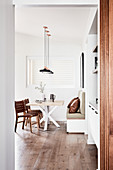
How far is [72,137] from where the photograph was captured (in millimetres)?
5363

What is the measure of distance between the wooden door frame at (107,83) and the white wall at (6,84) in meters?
0.98

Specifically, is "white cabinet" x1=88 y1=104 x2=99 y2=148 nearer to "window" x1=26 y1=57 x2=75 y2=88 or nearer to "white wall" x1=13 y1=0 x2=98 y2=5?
"white wall" x1=13 y1=0 x2=98 y2=5

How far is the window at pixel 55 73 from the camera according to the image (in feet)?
25.5

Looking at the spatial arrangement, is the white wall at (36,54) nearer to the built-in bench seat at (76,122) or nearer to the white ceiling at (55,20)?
the white ceiling at (55,20)

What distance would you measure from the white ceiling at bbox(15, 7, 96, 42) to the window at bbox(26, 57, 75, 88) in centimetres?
96

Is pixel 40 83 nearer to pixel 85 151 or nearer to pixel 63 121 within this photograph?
pixel 63 121

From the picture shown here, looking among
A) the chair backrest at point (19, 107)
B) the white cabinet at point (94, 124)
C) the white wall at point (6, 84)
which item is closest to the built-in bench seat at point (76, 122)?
the white cabinet at point (94, 124)

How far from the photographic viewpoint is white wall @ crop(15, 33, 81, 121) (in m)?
7.69

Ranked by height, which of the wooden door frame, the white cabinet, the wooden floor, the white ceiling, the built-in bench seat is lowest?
the wooden floor

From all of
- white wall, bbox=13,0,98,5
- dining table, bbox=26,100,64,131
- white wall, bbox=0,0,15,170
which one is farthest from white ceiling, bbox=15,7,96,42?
dining table, bbox=26,100,64,131

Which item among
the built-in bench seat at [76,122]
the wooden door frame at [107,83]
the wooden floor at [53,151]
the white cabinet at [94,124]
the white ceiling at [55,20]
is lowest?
the wooden floor at [53,151]

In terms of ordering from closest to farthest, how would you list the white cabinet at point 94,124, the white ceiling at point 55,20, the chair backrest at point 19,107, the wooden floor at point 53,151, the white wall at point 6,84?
the white wall at point 6,84 < the white cabinet at point 94,124 < the wooden floor at point 53,151 < the white ceiling at point 55,20 < the chair backrest at point 19,107

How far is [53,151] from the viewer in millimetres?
4191

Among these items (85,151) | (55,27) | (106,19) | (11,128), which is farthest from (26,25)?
(106,19)
